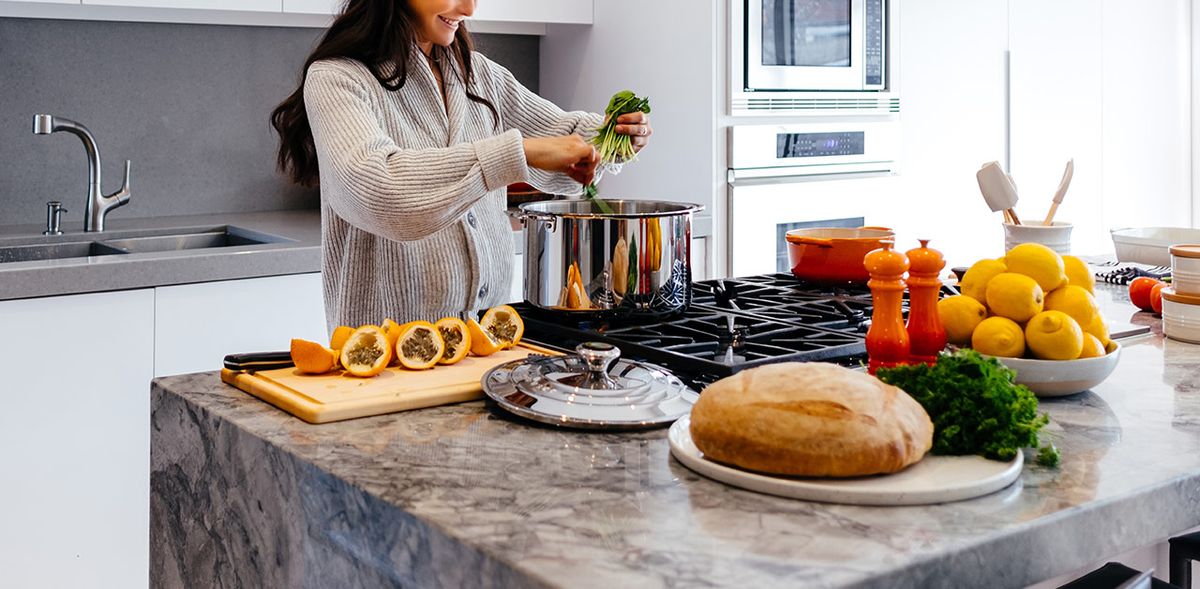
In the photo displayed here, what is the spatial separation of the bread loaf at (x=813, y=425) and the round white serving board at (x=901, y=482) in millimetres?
11

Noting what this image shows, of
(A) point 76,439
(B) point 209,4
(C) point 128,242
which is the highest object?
(B) point 209,4

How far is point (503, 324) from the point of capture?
1.64 metres

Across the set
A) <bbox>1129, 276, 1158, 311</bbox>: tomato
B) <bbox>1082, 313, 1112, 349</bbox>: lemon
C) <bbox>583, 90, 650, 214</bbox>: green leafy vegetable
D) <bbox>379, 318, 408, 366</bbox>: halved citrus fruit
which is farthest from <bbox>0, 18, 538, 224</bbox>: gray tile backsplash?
<bbox>1082, 313, 1112, 349</bbox>: lemon

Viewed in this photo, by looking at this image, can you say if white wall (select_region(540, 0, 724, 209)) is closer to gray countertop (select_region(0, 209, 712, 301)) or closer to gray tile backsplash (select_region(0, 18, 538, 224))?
gray countertop (select_region(0, 209, 712, 301))

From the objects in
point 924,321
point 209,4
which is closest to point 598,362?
point 924,321

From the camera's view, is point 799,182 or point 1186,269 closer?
point 1186,269

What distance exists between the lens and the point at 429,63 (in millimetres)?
2100

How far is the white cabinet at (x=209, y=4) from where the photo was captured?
8.87 ft

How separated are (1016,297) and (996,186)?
749mm

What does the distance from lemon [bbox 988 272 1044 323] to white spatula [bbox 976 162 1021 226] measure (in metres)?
0.71

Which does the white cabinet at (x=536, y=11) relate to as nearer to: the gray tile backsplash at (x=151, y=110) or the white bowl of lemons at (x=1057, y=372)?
the gray tile backsplash at (x=151, y=110)

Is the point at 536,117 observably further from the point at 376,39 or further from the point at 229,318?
the point at 229,318

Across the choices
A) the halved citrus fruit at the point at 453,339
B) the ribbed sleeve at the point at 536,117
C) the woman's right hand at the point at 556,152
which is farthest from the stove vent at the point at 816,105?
the halved citrus fruit at the point at 453,339

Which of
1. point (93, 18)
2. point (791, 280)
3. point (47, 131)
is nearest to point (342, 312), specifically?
point (791, 280)
